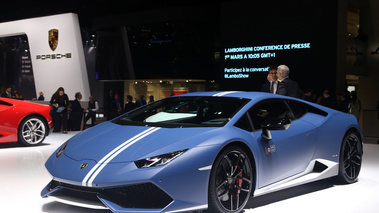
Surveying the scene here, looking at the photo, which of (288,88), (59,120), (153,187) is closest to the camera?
(153,187)

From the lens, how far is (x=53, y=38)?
22391mm

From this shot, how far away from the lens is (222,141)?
12.0ft

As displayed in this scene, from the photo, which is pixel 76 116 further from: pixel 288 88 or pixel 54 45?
pixel 54 45

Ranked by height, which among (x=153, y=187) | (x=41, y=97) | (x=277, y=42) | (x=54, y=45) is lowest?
(x=41, y=97)

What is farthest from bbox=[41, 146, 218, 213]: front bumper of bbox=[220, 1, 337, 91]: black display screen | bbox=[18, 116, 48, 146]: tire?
bbox=[220, 1, 337, 91]: black display screen

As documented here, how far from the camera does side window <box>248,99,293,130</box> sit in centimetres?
429

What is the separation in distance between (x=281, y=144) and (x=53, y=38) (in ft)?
65.4

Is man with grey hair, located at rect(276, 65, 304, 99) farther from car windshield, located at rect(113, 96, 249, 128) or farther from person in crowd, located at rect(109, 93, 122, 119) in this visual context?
person in crowd, located at rect(109, 93, 122, 119)

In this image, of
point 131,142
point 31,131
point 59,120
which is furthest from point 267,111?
point 59,120

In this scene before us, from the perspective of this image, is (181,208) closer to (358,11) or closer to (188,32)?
(358,11)

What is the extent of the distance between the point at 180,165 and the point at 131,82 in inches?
859

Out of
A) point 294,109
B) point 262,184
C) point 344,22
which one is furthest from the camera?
point 344,22

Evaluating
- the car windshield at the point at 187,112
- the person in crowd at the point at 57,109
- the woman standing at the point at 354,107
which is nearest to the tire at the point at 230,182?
the car windshield at the point at 187,112

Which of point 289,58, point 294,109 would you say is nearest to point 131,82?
point 289,58
